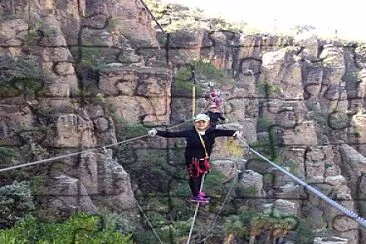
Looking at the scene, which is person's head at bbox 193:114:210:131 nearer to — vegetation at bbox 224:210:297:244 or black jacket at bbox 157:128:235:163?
black jacket at bbox 157:128:235:163

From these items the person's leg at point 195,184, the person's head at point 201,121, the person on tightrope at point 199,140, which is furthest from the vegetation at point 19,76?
the person's head at point 201,121

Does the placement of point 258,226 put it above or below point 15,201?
below

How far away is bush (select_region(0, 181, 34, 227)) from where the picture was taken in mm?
5224

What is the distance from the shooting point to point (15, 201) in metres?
5.43

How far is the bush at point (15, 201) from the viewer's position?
5.22 m

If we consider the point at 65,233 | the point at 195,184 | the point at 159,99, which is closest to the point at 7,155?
the point at 65,233

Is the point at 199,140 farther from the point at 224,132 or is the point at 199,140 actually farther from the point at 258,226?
the point at 258,226

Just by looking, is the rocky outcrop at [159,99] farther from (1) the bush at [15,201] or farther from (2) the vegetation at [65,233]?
(2) the vegetation at [65,233]

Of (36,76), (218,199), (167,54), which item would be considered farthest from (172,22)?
(36,76)

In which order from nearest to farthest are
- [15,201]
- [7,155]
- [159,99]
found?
[15,201], [7,155], [159,99]

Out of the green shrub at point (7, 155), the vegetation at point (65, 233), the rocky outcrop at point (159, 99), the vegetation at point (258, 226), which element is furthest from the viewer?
the vegetation at point (258, 226)

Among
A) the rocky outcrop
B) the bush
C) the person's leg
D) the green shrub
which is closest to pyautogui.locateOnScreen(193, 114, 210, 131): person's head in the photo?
the person's leg

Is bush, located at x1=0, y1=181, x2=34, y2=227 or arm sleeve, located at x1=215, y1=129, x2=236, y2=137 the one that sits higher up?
arm sleeve, located at x1=215, y1=129, x2=236, y2=137

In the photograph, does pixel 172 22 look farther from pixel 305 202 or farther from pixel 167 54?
pixel 305 202
